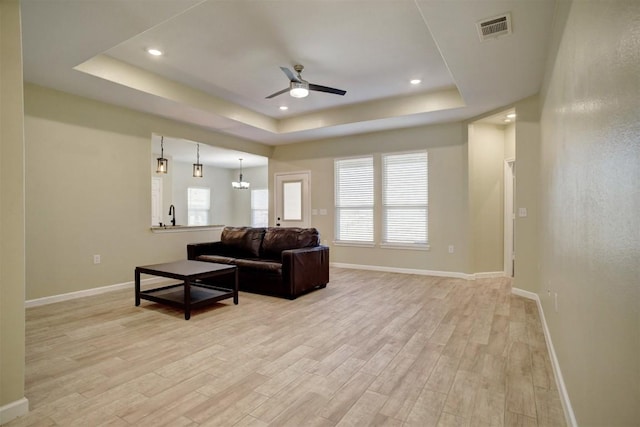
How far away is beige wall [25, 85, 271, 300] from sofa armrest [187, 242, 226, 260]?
0.62 meters

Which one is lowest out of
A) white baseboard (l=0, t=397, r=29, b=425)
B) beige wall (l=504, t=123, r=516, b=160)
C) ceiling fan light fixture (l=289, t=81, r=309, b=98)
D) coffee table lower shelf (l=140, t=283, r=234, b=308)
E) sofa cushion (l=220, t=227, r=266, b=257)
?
white baseboard (l=0, t=397, r=29, b=425)

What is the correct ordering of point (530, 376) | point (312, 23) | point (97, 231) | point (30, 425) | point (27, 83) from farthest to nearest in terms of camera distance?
point (97, 231), point (27, 83), point (312, 23), point (530, 376), point (30, 425)

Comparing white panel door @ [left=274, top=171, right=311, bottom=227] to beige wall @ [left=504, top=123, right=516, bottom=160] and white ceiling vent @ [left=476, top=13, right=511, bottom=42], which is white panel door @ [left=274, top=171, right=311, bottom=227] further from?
white ceiling vent @ [left=476, top=13, right=511, bottom=42]

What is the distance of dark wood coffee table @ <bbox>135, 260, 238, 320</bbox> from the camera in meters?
3.52

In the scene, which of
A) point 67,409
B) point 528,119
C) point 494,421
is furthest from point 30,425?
point 528,119

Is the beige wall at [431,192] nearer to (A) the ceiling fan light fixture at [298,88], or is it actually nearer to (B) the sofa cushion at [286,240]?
(B) the sofa cushion at [286,240]

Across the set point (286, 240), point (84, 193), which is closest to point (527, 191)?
point (286, 240)

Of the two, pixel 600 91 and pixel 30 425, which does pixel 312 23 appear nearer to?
pixel 600 91

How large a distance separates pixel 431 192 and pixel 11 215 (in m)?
5.61

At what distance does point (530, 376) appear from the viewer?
2.29 metres

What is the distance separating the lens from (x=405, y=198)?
618 cm

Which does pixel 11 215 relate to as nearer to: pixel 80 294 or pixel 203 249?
pixel 80 294

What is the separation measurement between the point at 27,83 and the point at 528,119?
21.4 feet

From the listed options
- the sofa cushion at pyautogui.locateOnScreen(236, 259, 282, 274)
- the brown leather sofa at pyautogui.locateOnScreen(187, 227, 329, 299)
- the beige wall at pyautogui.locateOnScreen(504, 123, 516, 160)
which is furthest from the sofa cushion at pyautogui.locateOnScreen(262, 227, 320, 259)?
the beige wall at pyautogui.locateOnScreen(504, 123, 516, 160)
